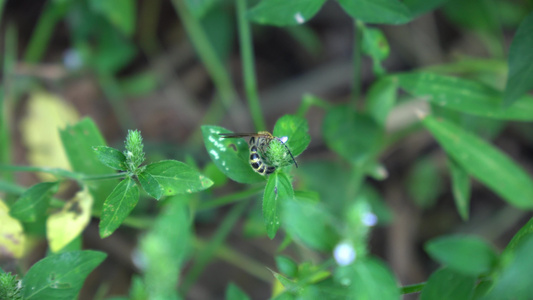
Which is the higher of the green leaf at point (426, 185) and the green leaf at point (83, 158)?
the green leaf at point (83, 158)

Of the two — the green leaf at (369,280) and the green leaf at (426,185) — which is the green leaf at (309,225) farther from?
the green leaf at (426,185)

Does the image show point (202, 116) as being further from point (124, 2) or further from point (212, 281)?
point (212, 281)

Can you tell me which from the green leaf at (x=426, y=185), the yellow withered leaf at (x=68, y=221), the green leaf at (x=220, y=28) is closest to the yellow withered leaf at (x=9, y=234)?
the yellow withered leaf at (x=68, y=221)

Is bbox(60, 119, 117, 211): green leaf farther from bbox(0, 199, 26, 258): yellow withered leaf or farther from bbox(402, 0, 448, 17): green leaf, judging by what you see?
bbox(402, 0, 448, 17): green leaf

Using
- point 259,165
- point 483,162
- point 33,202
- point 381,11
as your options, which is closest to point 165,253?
point 259,165

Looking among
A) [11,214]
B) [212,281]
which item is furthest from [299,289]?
[212,281]

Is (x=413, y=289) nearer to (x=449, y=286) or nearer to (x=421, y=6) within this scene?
(x=449, y=286)

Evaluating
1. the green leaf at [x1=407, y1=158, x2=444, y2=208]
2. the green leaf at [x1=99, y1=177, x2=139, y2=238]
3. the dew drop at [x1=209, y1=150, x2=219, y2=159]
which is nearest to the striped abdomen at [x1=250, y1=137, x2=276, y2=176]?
the dew drop at [x1=209, y1=150, x2=219, y2=159]
